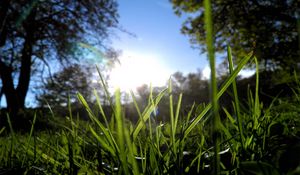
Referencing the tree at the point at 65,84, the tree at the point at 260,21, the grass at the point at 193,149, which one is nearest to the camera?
the grass at the point at 193,149

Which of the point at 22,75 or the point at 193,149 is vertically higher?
the point at 22,75

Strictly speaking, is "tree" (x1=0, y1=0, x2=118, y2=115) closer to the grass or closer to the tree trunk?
the tree trunk

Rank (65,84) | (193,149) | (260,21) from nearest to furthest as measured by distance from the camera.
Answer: (193,149) < (260,21) < (65,84)

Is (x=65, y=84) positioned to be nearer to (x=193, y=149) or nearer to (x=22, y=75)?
(x=22, y=75)

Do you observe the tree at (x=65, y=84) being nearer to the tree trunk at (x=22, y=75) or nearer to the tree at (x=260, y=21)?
the tree trunk at (x=22, y=75)

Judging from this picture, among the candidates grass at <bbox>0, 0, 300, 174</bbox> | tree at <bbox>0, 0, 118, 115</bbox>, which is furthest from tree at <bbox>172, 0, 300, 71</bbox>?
grass at <bbox>0, 0, 300, 174</bbox>

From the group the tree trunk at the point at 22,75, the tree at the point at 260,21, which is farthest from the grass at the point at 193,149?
the tree trunk at the point at 22,75

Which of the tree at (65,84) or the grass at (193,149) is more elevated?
the tree at (65,84)

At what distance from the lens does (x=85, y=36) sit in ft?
54.9

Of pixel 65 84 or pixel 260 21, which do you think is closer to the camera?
pixel 260 21

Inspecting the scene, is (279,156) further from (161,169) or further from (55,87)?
(55,87)

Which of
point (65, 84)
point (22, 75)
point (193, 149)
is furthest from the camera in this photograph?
point (65, 84)

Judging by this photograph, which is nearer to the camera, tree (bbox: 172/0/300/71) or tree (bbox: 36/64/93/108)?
tree (bbox: 172/0/300/71)

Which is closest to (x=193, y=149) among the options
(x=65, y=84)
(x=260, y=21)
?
(x=260, y=21)
